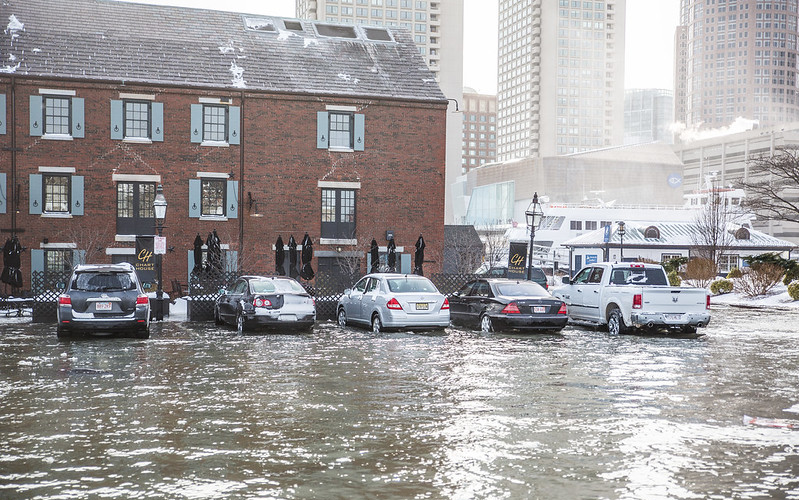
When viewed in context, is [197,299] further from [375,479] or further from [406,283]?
[375,479]

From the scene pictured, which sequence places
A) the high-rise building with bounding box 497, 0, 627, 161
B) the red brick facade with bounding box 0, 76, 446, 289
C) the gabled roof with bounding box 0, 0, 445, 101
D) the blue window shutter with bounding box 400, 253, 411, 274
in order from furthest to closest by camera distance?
1. the high-rise building with bounding box 497, 0, 627, 161
2. the blue window shutter with bounding box 400, 253, 411, 274
3. the gabled roof with bounding box 0, 0, 445, 101
4. the red brick facade with bounding box 0, 76, 446, 289

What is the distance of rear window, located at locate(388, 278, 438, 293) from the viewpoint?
20594 millimetres

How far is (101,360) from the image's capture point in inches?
563

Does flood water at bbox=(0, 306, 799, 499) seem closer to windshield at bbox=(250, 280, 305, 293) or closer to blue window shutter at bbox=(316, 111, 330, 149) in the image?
windshield at bbox=(250, 280, 305, 293)

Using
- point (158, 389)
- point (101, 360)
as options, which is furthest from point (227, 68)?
point (158, 389)

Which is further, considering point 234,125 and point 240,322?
point 234,125

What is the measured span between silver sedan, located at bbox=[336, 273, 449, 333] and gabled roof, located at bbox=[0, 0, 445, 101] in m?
17.2

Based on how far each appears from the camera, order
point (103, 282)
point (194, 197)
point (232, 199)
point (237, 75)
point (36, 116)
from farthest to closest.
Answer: point (237, 75)
point (232, 199)
point (194, 197)
point (36, 116)
point (103, 282)

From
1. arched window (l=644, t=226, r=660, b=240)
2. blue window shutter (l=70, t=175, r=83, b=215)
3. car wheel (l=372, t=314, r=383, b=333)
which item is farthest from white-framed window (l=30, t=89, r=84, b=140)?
arched window (l=644, t=226, r=660, b=240)

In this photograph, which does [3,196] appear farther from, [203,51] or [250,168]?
[203,51]

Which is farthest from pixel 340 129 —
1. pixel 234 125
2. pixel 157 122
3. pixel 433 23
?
pixel 433 23

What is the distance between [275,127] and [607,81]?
175215 mm

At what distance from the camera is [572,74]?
194 meters

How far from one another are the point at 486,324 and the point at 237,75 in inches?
790
